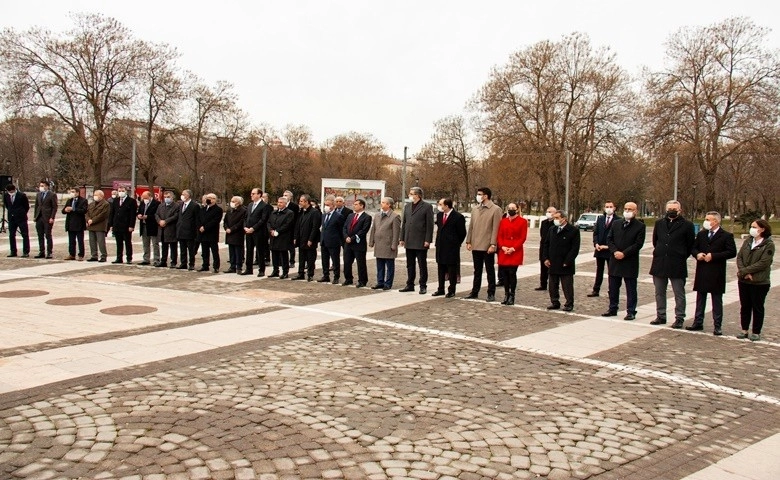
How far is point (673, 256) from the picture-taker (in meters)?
10.2

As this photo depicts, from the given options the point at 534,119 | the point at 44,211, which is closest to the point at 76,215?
the point at 44,211

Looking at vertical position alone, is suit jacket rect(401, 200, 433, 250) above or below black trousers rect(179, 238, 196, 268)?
above

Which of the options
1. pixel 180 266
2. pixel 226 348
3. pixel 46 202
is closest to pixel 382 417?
pixel 226 348

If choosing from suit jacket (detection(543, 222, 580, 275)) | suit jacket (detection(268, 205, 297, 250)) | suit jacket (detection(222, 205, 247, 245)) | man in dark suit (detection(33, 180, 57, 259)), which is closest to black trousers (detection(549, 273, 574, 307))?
suit jacket (detection(543, 222, 580, 275))

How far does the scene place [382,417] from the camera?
17.9 feet

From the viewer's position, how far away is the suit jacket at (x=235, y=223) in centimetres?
1541

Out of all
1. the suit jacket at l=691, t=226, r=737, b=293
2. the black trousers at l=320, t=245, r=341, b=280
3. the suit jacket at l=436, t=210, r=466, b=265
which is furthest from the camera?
the black trousers at l=320, t=245, r=341, b=280

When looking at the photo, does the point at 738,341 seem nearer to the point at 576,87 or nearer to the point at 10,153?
the point at 576,87

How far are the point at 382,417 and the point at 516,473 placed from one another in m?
1.35

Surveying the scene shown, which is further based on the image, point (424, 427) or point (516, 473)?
point (424, 427)

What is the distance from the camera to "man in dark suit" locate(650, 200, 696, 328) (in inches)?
401

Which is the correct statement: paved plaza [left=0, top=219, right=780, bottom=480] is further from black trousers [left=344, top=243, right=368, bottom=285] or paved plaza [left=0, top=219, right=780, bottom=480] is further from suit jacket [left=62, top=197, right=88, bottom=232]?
suit jacket [left=62, top=197, right=88, bottom=232]

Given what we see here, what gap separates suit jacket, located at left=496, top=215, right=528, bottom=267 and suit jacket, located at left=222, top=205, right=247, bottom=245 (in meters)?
6.12

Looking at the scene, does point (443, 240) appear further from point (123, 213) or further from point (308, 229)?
point (123, 213)
